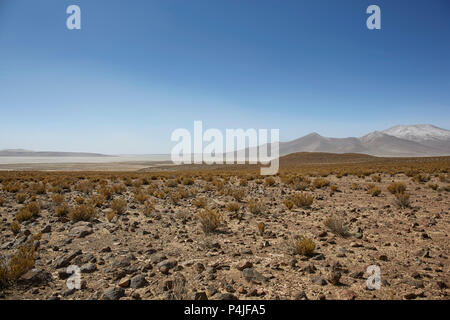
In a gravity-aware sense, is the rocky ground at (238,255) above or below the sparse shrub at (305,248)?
below

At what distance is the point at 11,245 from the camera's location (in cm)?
511

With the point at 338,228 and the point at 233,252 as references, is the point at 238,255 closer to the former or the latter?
the point at 233,252

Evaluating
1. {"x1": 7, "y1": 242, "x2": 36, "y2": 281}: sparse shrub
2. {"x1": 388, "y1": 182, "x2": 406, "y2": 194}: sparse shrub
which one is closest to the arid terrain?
{"x1": 7, "y1": 242, "x2": 36, "y2": 281}: sparse shrub

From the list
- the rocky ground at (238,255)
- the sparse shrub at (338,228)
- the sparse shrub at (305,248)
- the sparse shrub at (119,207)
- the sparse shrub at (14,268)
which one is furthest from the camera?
the sparse shrub at (119,207)

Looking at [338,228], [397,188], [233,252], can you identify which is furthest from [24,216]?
[397,188]

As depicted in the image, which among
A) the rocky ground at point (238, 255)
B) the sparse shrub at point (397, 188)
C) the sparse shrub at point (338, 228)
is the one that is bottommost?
the rocky ground at point (238, 255)

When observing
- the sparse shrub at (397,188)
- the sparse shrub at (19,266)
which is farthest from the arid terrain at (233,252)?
the sparse shrub at (397,188)

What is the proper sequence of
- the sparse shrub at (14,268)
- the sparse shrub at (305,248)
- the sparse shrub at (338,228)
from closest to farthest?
the sparse shrub at (14,268), the sparse shrub at (305,248), the sparse shrub at (338,228)

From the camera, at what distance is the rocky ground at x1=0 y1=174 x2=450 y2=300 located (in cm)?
326

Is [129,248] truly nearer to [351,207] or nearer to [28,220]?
[28,220]

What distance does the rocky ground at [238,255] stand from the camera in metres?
3.26

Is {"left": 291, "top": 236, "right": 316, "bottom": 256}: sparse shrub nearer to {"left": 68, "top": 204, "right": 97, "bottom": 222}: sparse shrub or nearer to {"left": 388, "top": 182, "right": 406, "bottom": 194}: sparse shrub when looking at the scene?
{"left": 68, "top": 204, "right": 97, "bottom": 222}: sparse shrub

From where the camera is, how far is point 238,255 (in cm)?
450

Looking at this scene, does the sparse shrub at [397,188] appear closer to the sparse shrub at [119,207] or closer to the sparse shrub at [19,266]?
the sparse shrub at [119,207]
